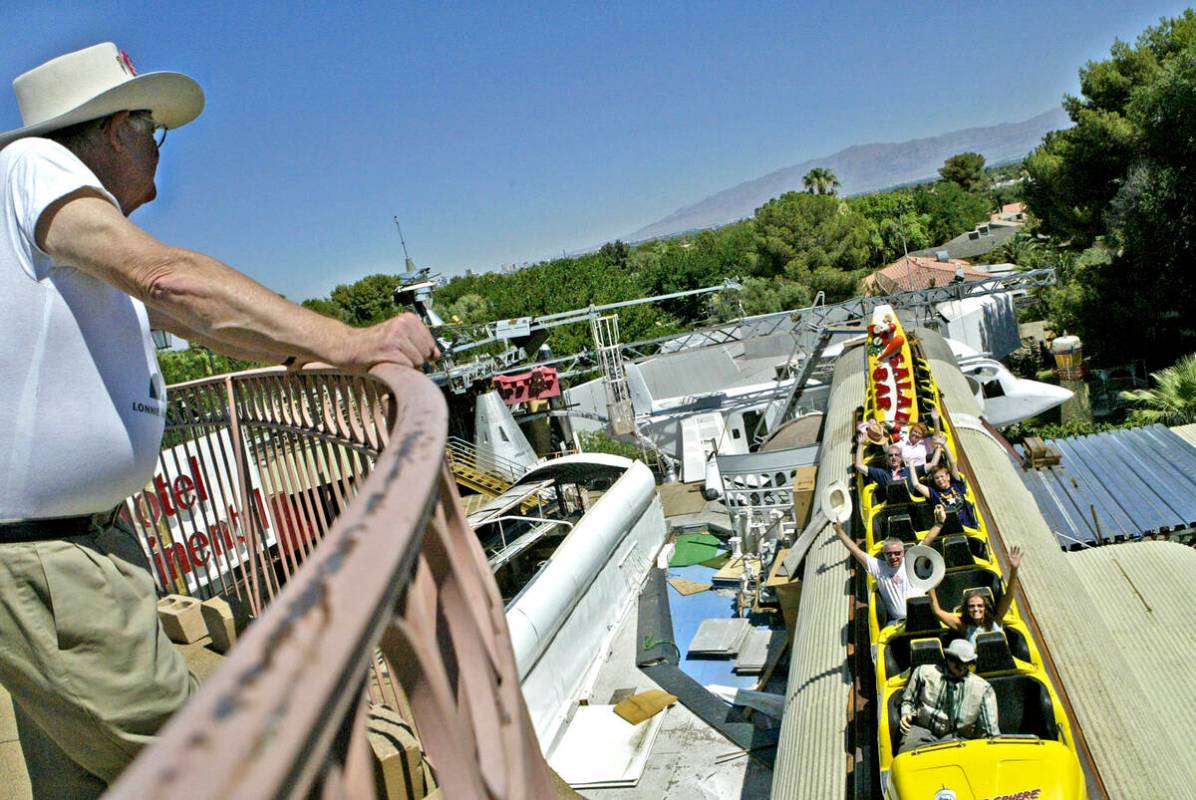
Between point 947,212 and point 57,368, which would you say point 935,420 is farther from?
point 947,212

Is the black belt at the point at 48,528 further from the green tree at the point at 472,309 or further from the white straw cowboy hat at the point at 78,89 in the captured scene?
the green tree at the point at 472,309

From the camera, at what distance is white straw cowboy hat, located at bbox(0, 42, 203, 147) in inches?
86.3

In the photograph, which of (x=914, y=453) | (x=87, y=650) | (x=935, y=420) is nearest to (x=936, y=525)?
(x=914, y=453)

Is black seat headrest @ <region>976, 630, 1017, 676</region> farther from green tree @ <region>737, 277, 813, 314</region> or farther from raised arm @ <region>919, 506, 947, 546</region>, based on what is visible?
green tree @ <region>737, 277, 813, 314</region>

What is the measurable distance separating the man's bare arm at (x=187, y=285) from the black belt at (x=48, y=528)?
641mm

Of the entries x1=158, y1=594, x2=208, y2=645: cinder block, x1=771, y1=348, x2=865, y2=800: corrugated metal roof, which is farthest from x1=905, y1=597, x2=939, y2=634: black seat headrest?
x1=158, y1=594, x2=208, y2=645: cinder block

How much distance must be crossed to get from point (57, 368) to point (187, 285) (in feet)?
1.68

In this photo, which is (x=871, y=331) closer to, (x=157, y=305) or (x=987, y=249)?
(x=157, y=305)

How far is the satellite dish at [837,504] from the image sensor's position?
34.1 feet

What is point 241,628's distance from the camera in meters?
4.75

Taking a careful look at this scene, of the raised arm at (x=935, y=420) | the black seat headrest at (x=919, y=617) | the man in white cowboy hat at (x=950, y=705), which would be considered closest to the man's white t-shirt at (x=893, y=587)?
the black seat headrest at (x=919, y=617)

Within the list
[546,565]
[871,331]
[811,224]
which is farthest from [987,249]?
[546,565]

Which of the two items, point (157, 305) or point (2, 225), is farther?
point (2, 225)

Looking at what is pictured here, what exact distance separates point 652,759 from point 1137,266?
89.3 ft
